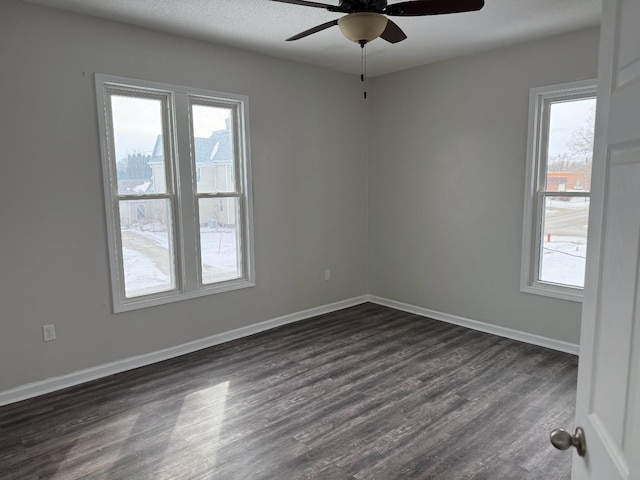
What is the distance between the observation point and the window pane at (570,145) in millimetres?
3645

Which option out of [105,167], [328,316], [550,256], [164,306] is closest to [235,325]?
[164,306]

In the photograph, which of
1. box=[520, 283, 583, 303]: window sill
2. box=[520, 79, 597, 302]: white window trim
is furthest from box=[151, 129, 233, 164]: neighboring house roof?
box=[520, 283, 583, 303]: window sill

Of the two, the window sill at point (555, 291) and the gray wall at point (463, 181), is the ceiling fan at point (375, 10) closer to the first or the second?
the gray wall at point (463, 181)

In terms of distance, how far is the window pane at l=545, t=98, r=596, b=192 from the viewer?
3645 millimetres

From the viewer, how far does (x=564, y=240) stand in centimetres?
387

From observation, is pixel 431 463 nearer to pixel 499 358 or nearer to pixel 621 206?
pixel 499 358

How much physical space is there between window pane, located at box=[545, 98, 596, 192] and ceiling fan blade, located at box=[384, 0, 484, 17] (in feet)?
6.59

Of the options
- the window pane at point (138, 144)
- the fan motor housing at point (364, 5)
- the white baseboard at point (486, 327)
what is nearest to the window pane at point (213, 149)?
the window pane at point (138, 144)

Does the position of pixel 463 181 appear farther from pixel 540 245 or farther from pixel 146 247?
pixel 146 247

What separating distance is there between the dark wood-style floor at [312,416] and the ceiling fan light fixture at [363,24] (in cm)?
229

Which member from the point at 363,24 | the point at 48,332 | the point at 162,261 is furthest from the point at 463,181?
the point at 48,332

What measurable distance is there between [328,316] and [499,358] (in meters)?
1.91

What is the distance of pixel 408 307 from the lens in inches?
201

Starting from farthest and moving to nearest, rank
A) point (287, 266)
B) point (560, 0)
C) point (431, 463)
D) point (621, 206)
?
point (287, 266) → point (560, 0) → point (431, 463) → point (621, 206)
